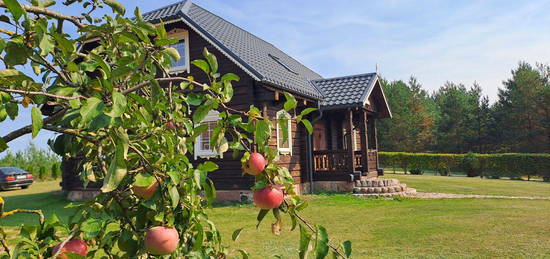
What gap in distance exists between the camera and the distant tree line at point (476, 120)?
38.4m

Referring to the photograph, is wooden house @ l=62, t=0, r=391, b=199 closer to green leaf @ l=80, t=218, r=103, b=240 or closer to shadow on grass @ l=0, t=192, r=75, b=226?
shadow on grass @ l=0, t=192, r=75, b=226

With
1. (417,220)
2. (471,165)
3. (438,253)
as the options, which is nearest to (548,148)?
(471,165)

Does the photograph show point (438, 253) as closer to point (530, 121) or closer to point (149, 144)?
point (149, 144)

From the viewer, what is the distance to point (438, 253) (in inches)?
194

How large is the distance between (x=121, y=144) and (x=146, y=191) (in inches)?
12.1

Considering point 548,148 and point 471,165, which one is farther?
point 548,148

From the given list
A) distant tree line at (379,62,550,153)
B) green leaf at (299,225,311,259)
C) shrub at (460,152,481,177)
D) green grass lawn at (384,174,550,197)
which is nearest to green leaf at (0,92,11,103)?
green leaf at (299,225,311,259)

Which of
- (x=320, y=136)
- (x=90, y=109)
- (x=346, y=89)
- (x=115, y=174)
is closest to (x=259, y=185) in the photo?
(x=115, y=174)

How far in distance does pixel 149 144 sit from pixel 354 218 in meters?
7.14

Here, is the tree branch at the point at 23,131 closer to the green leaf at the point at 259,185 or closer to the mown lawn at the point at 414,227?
the green leaf at the point at 259,185

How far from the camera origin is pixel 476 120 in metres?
43.0

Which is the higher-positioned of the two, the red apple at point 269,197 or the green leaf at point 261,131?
the green leaf at point 261,131

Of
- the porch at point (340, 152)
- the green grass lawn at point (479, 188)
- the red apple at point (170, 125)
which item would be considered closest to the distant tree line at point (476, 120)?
the green grass lawn at point (479, 188)

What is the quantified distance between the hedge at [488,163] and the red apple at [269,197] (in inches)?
1170
